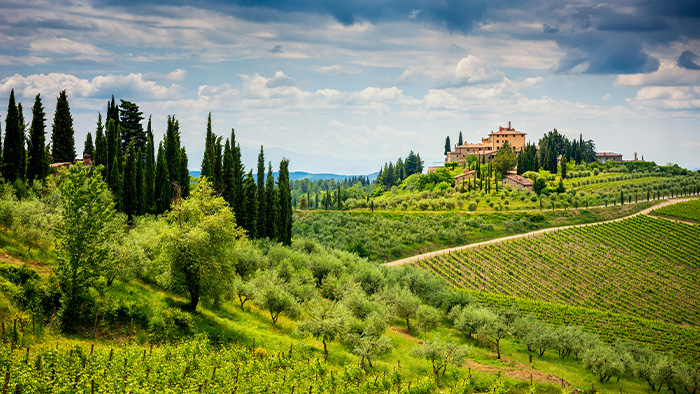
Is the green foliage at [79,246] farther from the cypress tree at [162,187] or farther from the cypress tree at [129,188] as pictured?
the cypress tree at [162,187]

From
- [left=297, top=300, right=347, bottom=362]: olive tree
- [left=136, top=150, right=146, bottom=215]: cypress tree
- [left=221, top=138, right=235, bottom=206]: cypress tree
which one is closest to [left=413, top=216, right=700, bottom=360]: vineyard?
[left=221, top=138, right=235, bottom=206]: cypress tree

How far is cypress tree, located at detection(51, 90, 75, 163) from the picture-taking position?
195ft

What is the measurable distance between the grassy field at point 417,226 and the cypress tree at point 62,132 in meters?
37.3

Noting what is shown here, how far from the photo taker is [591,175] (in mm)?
149750

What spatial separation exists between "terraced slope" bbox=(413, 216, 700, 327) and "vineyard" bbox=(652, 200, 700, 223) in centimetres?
602

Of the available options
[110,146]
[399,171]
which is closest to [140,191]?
[110,146]

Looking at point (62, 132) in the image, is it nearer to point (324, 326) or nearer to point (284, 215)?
point (284, 215)

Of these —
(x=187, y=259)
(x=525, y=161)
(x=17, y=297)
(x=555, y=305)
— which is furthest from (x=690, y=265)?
(x=17, y=297)

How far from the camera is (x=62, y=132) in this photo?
59844mm

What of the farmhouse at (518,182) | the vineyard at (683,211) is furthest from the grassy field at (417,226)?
the farmhouse at (518,182)

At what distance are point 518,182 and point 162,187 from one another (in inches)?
4170

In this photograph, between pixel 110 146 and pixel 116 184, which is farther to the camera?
pixel 110 146

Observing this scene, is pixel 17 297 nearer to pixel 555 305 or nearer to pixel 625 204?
pixel 555 305

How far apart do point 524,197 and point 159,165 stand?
9496 cm
